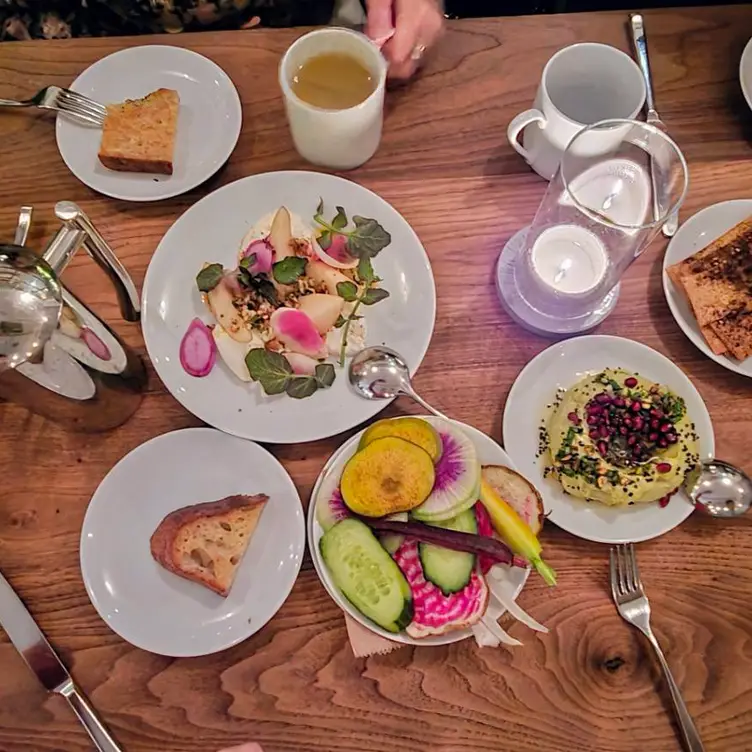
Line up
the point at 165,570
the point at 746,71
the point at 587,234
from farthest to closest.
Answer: the point at 746,71 < the point at 587,234 < the point at 165,570

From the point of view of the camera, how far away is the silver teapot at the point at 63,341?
88 cm

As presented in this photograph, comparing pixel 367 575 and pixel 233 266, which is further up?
pixel 233 266

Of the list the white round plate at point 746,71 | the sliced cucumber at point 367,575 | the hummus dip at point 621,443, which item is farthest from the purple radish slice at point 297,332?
the white round plate at point 746,71

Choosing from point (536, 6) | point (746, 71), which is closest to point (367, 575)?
point (746, 71)

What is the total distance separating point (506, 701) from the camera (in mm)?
1053

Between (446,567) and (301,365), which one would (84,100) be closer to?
(301,365)

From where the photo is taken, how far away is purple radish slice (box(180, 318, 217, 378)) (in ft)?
3.66

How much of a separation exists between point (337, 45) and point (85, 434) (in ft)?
2.31

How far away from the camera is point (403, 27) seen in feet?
4.02

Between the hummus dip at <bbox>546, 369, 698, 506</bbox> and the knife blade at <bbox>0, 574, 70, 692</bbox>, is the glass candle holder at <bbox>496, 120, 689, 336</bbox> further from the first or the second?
the knife blade at <bbox>0, 574, 70, 692</bbox>

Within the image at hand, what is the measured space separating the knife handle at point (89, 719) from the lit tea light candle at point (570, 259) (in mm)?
886

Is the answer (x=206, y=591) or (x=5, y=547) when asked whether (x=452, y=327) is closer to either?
(x=206, y=591)

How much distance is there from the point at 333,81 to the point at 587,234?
0.46m

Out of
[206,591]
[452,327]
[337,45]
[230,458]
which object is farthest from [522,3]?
[206,591]
